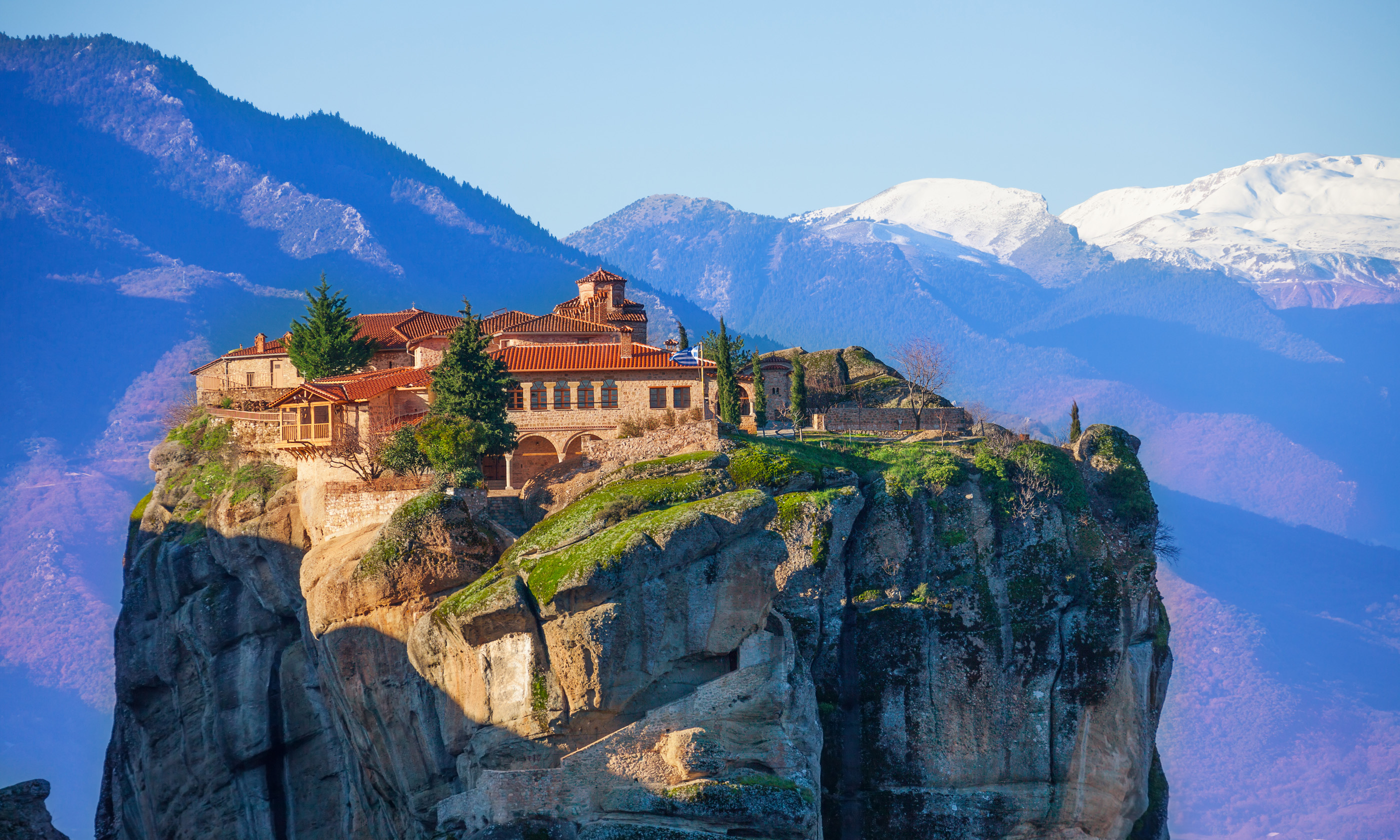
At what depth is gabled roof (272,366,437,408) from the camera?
53.8 meters

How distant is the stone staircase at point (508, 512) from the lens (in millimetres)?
49781

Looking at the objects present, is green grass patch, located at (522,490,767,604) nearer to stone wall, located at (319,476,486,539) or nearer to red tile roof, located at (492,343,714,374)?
stone wall, located at (319,476,486,539)

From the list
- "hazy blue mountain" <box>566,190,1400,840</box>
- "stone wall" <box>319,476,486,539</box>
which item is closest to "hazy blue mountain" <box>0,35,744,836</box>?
"hazy blue mountain" <box>566,190,1400,840</box>

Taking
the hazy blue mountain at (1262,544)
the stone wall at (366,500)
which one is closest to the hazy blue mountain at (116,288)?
the hazy blue mountain at (1262,544)

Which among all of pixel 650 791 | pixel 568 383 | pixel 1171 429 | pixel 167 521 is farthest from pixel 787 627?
pixel 1171 429

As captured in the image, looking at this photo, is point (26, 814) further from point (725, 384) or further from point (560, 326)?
point (560, 326)

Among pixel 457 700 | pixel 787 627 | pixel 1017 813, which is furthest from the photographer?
pixel 1017 813

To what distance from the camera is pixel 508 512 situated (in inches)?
1999

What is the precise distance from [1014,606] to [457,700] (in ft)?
71.6

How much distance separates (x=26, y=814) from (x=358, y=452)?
18.6 meters

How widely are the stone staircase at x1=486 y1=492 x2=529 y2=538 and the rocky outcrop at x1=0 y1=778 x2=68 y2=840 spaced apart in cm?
1701

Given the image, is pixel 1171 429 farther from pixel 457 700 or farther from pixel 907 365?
pixel 457 700

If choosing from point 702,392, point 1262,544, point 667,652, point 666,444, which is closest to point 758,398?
point 702,392

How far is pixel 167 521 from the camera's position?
60781 mm
